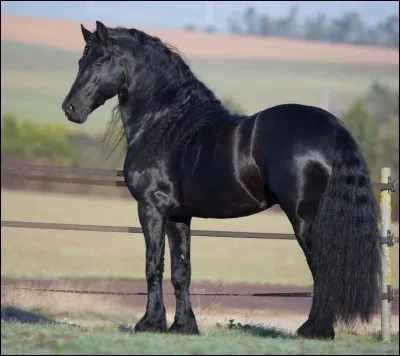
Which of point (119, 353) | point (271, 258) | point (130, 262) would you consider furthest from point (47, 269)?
point (119, 353)

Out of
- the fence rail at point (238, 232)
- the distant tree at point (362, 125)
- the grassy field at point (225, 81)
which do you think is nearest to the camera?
the fence rail at point (238, 232)

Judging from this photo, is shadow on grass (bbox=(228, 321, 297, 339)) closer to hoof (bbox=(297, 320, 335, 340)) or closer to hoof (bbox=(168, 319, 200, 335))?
hoof (bbox=(297, 320, 335, 340))

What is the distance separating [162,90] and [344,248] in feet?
6.40

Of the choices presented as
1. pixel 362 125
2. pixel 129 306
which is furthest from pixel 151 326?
pixel 362 125

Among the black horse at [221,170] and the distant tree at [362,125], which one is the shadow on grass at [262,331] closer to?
the black horse at [221,170]

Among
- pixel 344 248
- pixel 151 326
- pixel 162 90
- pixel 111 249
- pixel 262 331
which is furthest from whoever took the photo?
pixel 111 249

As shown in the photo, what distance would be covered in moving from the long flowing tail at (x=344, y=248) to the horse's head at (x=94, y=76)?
6.19 feet

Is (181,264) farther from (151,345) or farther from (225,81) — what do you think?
(225,81)

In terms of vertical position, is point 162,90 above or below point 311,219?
above

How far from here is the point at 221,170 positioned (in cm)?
732

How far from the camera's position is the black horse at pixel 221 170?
7.04 m

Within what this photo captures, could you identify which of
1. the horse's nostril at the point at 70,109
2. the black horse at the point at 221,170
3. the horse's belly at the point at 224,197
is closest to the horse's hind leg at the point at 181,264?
the black horse at the point at 221,170

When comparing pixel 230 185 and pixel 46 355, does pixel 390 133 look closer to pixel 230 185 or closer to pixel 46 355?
pixel 230 185

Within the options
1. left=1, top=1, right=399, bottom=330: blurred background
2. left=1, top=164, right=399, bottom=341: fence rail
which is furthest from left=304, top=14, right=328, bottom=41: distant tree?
left=1, top=164, right=399, bottom=341: fence rail
